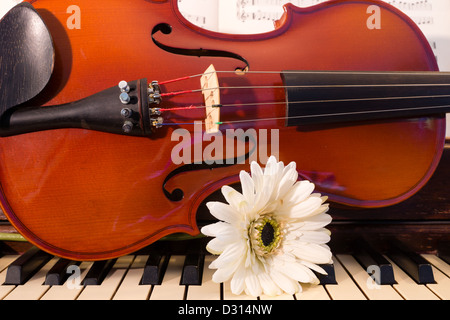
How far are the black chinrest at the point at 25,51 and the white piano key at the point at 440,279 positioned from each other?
991 mm

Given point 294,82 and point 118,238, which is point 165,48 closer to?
point 294,82

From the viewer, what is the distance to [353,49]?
2.99 feet

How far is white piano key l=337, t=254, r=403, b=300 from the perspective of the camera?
0.76m

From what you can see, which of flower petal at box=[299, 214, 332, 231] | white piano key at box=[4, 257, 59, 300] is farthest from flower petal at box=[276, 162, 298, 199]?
white piano key at box=[4, 257, 59, 300]

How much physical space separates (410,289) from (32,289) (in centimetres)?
85

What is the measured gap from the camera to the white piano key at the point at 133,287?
30.0 inches

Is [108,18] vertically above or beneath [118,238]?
above

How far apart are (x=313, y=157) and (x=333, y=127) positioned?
0.30 ft

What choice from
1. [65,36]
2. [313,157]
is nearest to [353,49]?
[313,157]

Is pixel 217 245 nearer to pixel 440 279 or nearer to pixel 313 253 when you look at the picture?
pixel 313 253

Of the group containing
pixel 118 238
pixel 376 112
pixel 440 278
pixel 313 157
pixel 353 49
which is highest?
pixel 353 49
